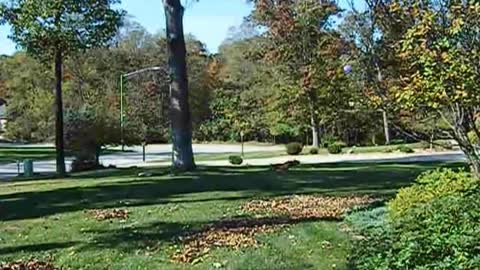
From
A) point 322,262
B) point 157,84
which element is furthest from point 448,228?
point 157,84

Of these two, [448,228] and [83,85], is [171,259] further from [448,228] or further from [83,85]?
[83,85]

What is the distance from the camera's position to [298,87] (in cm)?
4138

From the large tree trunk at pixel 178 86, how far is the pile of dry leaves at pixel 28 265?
38.7ft

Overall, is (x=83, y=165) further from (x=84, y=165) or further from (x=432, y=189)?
(x=432, y=189)

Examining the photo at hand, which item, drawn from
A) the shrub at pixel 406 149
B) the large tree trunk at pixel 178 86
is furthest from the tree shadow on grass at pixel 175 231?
the shrub at pixel 406 149

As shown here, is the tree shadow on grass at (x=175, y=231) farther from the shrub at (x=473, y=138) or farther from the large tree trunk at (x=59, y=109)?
the large tree trunk at (x=59, y=109)

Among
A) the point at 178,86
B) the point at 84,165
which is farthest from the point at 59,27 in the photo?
the point at 84,165

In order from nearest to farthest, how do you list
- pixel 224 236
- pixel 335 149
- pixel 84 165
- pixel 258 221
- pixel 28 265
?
pixel 28 265
pixel 224 236
pixel 258 221
pixel 84 165
pixel 335 149

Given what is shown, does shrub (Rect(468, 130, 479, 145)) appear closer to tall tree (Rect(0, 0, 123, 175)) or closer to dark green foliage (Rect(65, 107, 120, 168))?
tall tree (Rect(0, 0, 123, 175))

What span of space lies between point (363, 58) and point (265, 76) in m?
39.4

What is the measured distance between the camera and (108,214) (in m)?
11.5

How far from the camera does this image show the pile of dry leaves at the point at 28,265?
7.56m

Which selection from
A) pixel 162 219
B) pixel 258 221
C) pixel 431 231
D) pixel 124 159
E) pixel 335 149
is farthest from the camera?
pixel 124 159

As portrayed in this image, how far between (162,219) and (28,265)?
323cm
